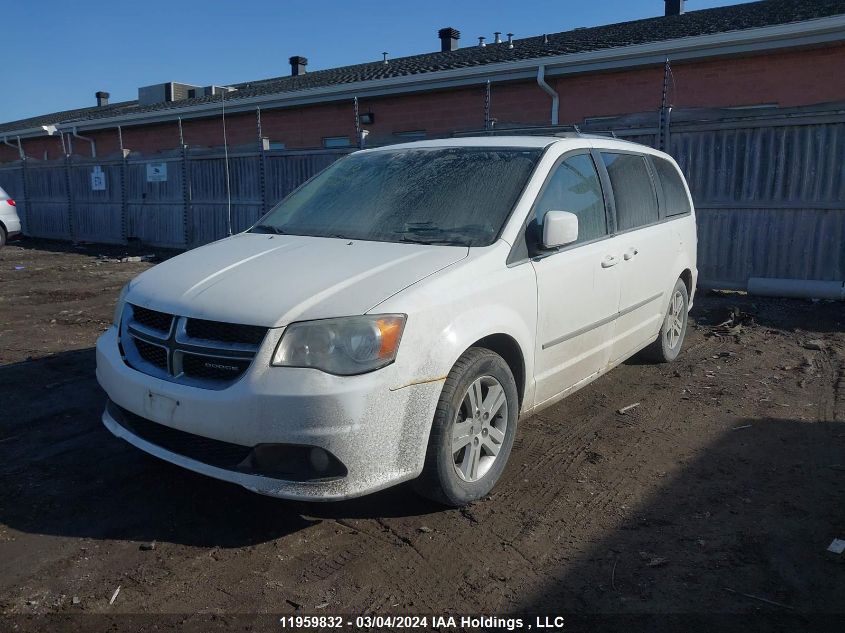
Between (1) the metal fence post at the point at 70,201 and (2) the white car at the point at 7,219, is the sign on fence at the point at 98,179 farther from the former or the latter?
(2) the white car at the point at 7,219

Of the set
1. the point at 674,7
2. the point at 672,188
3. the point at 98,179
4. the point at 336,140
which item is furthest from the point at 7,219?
the point at 674,7

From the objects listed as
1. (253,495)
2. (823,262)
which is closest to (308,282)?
(253,495)

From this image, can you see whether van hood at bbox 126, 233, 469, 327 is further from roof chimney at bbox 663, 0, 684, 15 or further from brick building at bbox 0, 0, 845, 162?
roof chimney at bbox 663, 0, 684, 15

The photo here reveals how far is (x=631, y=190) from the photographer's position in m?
5.07

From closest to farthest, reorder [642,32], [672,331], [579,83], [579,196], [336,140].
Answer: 1. [579,196]
2. [672,331]
3. [579,83]
4. [642,32]
5. [336,140]

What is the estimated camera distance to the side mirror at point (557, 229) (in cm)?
369

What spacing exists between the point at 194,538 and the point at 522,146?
285cm

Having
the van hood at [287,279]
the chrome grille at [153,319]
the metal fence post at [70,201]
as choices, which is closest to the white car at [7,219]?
the metal fence post at [70,201]

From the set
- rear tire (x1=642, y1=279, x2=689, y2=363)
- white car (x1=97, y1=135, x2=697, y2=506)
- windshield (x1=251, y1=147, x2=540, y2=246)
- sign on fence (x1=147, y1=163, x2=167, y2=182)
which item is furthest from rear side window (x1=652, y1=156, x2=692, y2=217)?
sign on fence (x1=147, y1=163, x2=167, y2=182)

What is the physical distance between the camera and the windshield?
12.5 ft

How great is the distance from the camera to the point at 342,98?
1745cm

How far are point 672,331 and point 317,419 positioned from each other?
4.13 meters

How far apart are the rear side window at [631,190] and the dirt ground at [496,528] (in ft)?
4.41

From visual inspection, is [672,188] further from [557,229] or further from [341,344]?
[341,344]
